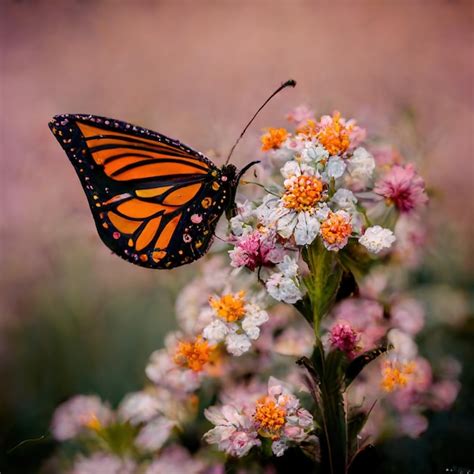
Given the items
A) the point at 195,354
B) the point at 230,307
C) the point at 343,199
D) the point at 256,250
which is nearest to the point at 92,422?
the point at 195,354

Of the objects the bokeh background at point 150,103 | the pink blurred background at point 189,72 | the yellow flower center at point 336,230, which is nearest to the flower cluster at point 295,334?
the yellow flower center at point 336,230

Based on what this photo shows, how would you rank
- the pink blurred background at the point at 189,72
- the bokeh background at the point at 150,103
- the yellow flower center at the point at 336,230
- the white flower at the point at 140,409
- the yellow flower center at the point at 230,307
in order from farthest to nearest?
the pink blurred background at the point at 189,72 < the bokeh background at the point at 150,103 < the white flower at the point at 140,409 < the yellow flower center at the point at 230,307 < the yellow flower center at the point at 336,230

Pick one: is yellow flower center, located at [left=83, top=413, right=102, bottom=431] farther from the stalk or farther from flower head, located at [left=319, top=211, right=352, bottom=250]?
flower head, located at [left=319, top=211, right=352, bottom=250]

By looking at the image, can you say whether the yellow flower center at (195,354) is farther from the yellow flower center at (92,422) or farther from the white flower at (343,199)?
the white flower at (343,199)

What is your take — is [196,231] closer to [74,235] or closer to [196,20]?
[74,235]

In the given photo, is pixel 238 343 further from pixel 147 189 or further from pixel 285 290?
pixel 147 189
